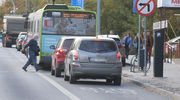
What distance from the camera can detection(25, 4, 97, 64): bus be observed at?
26797 millimetres

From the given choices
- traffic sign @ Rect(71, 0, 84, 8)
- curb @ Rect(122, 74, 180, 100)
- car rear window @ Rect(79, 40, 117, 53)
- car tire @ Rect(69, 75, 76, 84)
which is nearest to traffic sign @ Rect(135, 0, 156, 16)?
curb @ Rect(122, 74, 180, 100)

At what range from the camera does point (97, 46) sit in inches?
736

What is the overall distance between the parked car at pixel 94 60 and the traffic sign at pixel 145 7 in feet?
11.1

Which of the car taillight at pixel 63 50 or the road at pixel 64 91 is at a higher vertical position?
the car taillight at pixel 63 50

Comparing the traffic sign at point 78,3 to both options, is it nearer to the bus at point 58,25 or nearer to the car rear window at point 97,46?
the bus at point 58,25

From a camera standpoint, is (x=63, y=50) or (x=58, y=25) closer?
(x=63, y=50)

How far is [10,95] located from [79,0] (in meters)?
26.2

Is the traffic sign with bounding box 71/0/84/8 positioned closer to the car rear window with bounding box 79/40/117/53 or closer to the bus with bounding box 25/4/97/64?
the bus with bounding box 25/4/97/64

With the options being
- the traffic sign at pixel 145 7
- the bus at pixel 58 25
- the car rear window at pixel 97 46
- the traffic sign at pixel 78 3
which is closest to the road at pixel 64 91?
the car rear window at pixel 97 46

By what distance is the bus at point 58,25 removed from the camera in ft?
87.9

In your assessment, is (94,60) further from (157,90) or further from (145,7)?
(145,7)

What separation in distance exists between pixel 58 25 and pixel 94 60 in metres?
9.29

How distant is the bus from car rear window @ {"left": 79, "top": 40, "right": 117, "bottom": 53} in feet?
26.6

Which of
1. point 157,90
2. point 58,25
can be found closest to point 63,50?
point 58,25
